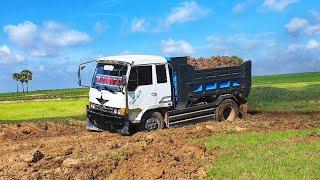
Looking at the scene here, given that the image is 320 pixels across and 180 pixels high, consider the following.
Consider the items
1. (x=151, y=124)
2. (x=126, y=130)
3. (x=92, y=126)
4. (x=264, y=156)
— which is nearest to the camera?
(x=264, y=156)

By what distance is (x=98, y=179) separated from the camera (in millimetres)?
11719

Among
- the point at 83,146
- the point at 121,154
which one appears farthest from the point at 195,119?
the point at 121,154

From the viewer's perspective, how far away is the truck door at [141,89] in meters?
18.5

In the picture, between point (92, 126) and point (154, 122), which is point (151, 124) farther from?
→ point (92, 126)

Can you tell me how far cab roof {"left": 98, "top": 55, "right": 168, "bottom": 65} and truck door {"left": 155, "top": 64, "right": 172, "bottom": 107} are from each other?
0.23m

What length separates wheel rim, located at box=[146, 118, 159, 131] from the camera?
1920 cm

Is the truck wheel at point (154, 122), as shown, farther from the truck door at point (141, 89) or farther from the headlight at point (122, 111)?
the headlight at point (122, 111)

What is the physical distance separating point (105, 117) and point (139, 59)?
242 cm

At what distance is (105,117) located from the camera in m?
19.1

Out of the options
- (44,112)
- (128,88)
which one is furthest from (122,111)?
(44,112)

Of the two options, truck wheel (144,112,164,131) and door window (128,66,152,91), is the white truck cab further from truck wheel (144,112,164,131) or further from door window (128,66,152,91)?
truck wheel (144,112,164,131)

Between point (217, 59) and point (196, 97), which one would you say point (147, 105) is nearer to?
point (196, 97)

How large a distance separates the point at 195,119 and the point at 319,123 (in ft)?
15.4

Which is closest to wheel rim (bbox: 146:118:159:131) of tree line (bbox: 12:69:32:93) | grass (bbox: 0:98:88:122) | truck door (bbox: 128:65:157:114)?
truck door (bbox: 128:65:157:114)
